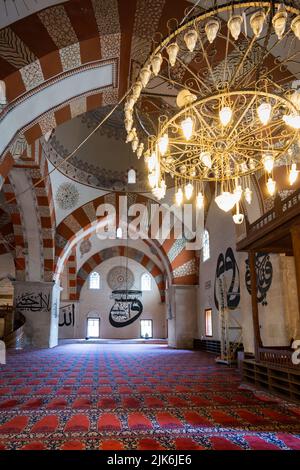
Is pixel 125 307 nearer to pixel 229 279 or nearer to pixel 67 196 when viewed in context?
pixel 67 196

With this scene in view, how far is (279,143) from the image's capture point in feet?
17.8

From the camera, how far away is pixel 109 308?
16.0 m

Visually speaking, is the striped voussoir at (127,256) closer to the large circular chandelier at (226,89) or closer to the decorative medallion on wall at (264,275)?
the decorative medallion on wall at (264,275)

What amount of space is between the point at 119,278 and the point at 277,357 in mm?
12865

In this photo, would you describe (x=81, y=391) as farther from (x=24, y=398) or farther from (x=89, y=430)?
(x=89, y=430)

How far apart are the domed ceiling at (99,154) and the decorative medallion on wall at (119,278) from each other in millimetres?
6733

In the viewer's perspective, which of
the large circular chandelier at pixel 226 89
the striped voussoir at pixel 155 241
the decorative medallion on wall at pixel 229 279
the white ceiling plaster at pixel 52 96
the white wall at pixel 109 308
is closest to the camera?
the large circular chandelier at pixel 226 89

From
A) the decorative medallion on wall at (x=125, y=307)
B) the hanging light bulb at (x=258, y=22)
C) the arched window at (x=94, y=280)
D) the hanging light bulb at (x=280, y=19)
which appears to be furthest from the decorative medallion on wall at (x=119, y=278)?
the hanging light bulb at (x=280, y=19)

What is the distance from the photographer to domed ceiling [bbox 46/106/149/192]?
9016mm

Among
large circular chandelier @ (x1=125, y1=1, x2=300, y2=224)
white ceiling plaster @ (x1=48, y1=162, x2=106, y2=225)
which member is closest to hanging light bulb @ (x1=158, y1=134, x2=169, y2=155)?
large circular chandelier @ (x1=125, y1=1, x2=300, y2=224)

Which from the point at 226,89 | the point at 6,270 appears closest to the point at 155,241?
the point at 6,270

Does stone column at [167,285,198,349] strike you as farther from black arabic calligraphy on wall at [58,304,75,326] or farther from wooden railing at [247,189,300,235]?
wooden railing at [247,189,300,235]

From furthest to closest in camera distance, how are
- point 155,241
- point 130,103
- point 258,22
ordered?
point 155,241, point 130,103, point 258,22

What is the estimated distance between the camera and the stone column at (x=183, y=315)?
10.8m
